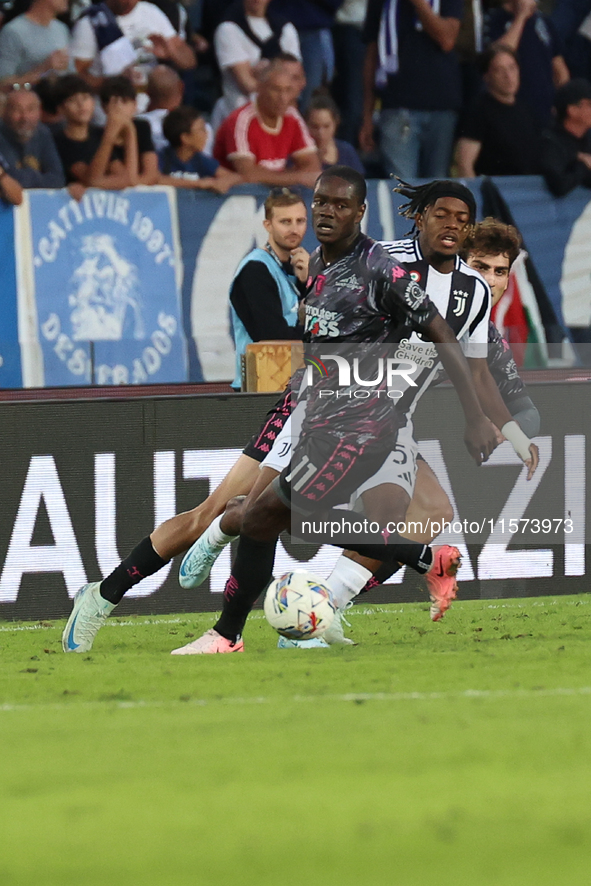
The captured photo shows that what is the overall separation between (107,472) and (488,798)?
4.46 m

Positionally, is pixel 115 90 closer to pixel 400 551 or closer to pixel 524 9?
pixel 524 9

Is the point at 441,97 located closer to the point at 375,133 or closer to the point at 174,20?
the point at 375,133

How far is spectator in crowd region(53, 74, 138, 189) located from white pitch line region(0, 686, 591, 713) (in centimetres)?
682

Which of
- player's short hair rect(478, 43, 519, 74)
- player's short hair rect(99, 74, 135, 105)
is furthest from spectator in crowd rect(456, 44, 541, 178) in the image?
player's short hair rect(99, 74, 135, 105)

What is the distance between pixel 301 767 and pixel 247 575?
2.01 m

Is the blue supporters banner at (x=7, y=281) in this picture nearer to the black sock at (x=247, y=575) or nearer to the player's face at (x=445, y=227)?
the player's face at (x=445, y=227)

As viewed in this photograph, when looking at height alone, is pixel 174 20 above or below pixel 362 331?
above

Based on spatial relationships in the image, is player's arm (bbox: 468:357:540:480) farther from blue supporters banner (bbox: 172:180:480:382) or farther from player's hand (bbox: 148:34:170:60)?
player's hand (bbox: 148:34:170:60)

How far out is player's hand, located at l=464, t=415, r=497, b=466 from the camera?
5336 mm

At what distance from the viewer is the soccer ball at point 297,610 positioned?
5.33 m

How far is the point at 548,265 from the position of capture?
11984 mm

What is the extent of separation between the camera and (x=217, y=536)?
6.02 m

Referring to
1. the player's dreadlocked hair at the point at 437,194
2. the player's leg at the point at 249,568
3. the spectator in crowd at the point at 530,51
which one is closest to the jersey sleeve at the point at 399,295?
the player's dreadlocked hair at the point at 437,194

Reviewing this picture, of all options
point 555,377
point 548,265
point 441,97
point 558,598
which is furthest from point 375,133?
point 558,598
